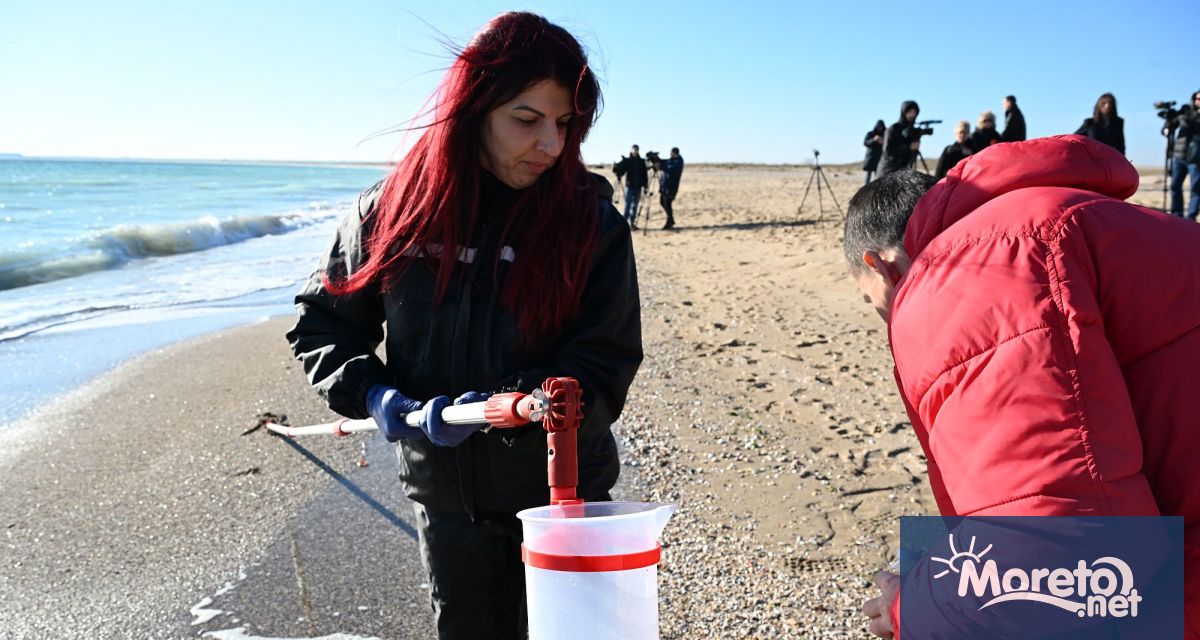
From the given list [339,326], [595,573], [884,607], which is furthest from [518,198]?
[884,607]

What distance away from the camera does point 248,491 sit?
4.66 metres

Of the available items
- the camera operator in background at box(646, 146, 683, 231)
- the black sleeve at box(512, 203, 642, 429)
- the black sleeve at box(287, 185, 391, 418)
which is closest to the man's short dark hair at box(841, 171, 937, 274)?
the black sleeve at box(512, 203, 642, 429)

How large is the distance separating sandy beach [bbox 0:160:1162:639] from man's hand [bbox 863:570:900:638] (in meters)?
1.68

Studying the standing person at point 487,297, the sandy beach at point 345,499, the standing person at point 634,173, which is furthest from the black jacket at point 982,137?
the standing person at point 487,297

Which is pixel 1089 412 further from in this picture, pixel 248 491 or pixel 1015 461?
pixel 248 491

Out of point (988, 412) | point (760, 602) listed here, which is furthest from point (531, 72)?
point (760, 602)

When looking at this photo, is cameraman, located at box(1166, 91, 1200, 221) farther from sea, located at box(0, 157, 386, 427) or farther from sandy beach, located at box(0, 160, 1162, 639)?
sea, located at box(0, 157, 386, 427)

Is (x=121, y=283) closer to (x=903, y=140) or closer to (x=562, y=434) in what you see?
(x=903, y=140)

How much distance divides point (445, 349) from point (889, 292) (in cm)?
103

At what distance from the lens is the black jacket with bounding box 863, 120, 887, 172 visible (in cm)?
1595

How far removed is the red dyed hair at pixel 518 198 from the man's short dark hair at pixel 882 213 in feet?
2.12

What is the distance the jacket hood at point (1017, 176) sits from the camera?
1.43 meters

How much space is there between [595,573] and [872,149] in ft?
53.0

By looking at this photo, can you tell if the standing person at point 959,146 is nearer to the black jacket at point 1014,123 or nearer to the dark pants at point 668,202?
the black jacket at point 1014,123
